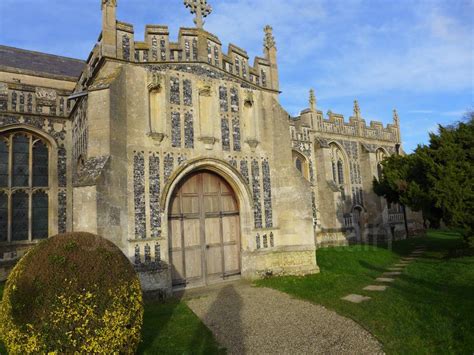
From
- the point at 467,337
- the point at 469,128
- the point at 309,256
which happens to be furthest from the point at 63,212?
the point at 469,128

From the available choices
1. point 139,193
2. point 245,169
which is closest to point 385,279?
point 245,169

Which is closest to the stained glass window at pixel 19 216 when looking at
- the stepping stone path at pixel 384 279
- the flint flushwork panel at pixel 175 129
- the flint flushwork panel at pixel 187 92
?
the flint flushwork panel at pixel 175 129

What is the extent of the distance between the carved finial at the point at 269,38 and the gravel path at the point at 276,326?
8.98m

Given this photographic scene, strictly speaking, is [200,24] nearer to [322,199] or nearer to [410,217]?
[322,199]

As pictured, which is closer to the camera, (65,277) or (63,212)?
(65,277)

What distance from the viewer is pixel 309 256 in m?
12.0

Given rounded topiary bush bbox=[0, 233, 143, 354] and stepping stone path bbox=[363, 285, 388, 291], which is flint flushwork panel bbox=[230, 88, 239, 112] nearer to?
stepping stone path bbox=[363, 285, 388, 291]

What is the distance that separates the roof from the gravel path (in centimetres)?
1479

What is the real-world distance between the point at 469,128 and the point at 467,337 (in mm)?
10224

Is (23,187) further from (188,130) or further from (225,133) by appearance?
(225,133)

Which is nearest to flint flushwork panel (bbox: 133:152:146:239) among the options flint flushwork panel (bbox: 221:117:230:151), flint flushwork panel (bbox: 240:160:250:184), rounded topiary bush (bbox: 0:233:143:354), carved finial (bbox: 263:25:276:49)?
flint flushwork panel (bbox: 221:117:230:151)

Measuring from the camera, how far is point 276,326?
6.84 metres

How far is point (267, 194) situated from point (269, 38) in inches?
239

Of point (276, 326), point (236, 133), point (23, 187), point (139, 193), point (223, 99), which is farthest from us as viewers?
point (23, 187)
